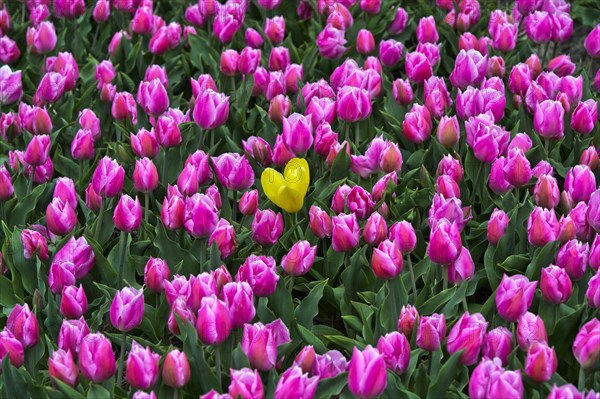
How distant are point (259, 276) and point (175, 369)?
0.38 m

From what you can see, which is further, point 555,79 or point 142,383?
point 555,79

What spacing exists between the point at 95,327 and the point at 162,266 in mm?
301

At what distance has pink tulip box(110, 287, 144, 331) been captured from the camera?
7.60 feet

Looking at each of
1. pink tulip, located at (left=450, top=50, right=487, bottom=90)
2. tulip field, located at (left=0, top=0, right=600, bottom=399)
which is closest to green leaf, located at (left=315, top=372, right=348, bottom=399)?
tulip field, located at (left=0, top=0, right=600, bottom=399)

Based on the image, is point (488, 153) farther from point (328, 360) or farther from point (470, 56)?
point (328, 360)

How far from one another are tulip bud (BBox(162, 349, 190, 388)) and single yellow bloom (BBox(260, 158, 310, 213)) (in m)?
0.82

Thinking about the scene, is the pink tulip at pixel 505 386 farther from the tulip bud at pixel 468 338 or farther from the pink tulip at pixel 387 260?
the pink tulip at pixel 387 260

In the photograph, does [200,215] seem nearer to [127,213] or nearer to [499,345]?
[127,213]

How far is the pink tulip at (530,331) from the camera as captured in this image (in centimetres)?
218

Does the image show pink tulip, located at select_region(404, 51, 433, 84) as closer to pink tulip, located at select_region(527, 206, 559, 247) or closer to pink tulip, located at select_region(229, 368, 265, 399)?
pink tulip, located at select_region(527, 206, 559, 247)

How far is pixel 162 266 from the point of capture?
254 cm

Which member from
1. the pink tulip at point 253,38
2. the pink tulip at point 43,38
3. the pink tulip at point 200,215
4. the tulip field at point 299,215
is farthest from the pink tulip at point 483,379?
the pink tulip at point 43,38

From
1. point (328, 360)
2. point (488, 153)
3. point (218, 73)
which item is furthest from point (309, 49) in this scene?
point (328, 360)

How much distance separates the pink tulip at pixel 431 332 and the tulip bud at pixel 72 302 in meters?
0.87
